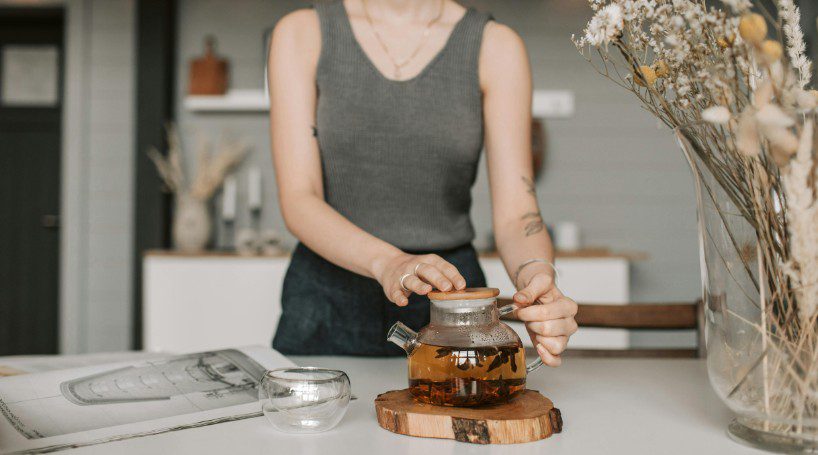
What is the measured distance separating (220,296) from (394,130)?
1.98 m

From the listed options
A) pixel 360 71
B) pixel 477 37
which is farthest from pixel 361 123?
pixel 477 37

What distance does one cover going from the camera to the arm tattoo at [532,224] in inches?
46.2

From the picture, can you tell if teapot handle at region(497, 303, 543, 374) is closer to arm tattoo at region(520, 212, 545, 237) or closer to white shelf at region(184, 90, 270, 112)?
arm tattoo at region(520, 212, 545, 237)

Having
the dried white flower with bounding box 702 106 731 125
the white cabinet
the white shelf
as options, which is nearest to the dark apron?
the dried white flower with bounding box 702 106 731 125

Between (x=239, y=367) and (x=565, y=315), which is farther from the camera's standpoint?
(x=239, y=367)

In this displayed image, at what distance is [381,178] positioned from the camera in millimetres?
1314

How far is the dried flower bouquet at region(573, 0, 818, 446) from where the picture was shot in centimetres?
55

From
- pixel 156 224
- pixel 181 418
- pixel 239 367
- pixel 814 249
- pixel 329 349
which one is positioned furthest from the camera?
pixel 156 224

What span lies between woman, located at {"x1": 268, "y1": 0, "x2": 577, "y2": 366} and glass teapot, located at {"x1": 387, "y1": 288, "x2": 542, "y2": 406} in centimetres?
50

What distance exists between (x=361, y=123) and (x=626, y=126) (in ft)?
8.56

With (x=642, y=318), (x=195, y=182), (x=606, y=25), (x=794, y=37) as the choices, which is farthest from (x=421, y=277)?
(x=195, y=182)

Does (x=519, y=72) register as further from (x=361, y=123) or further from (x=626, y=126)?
(x=626, y=126)

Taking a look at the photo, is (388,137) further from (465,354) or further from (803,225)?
(803,225)

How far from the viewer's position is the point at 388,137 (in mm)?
1303
